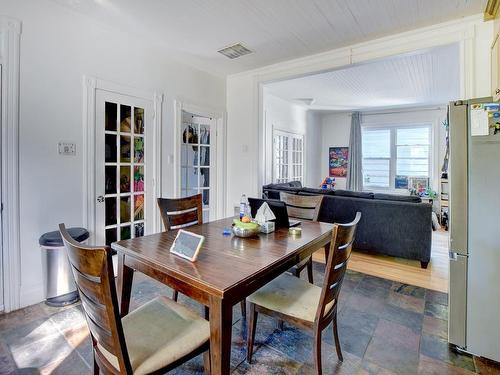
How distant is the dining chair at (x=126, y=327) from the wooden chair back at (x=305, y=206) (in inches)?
55.1

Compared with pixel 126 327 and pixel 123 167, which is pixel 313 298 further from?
pixel 123 167

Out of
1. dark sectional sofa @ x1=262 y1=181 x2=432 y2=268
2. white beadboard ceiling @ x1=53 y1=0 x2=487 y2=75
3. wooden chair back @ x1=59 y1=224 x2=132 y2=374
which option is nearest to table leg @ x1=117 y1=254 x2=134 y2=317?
wooden chair back @ x1=59 y1=224 x2=132 y2=374

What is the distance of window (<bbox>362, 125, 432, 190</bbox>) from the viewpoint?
6.51m

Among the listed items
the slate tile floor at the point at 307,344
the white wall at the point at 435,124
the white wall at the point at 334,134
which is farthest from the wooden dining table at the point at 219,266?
the white wall at the point at 334,134

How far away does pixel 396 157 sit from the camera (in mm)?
6848

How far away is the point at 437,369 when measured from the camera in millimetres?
1699

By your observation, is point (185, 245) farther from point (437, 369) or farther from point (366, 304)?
point (366, 304)

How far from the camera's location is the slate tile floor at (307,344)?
5.55 ft

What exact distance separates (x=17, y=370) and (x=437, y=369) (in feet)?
8.31

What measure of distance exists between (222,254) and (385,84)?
15.1 feet

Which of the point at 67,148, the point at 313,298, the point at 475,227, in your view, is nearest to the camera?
the point at 313,298

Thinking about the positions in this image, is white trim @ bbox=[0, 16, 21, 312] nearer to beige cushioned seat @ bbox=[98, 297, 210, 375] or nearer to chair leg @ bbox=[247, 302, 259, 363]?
beige cushioned seat @ bbox=[98, 297, 210, 375]

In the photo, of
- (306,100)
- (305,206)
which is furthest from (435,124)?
(305,206)

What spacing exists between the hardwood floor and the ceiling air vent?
112 inches
